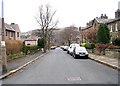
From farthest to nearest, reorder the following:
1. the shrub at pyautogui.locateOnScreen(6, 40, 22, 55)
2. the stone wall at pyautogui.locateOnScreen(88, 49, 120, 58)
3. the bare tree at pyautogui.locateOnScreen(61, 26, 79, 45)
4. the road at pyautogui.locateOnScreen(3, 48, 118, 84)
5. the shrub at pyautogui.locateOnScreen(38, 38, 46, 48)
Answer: the bare tree at pyautogui.locateOnScreen(61, 26, 79, 45)
the shrub at pyautogui.locateOnScreen(38, 38, 46, 48)
the stone wall at pyautogui.locateOnScreen(88, 49, 120, 58)
the shrub at pyautogui.locateOnScreen(6, 40, 22, 55)
the road at pyautogui.locateOnScreen(3, 48, 118, 84)

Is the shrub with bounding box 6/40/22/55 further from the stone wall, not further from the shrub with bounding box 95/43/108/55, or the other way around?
the shrub with bounding box 95/43/108/55

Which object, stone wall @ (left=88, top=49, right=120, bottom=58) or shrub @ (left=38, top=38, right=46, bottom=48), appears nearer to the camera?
stone wall @ (left=88, top=49, right=120, bottom=58)

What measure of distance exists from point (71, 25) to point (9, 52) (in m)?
122

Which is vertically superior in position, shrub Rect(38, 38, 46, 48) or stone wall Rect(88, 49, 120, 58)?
shrub Rect(38, 38, 46, 48)

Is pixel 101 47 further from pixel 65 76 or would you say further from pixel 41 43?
pixel 41 43

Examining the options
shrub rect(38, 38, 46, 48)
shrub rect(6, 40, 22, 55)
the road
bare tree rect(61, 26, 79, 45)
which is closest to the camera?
the road

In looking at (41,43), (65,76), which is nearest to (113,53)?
(65,76)

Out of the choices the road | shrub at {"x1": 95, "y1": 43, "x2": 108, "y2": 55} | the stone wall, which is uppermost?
shrub at {"x1": 95, "y1": 43, "x2": 108, "y2": 55}

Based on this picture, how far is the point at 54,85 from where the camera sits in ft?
40.8

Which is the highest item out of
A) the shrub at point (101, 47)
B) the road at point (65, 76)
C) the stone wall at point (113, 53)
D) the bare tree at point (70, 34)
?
the bare tree at point (70, 34)

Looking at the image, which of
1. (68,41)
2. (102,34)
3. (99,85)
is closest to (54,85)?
(99,85)

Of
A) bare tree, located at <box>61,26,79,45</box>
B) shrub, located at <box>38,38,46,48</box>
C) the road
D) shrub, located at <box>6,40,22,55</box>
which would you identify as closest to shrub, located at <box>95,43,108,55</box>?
shrub, located at <box>6,40,22,55</box>

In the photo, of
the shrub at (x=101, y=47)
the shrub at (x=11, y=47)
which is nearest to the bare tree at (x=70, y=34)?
the shrub at (x=101, y=47)

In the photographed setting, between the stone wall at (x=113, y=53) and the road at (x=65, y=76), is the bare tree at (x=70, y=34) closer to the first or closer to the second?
the stone wall at (x=113, y=53)
